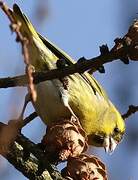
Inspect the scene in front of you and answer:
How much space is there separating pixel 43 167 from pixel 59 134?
7.1 inches

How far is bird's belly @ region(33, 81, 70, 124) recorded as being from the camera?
317cm

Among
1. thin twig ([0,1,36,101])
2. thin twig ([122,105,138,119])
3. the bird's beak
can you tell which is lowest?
the bird's beak

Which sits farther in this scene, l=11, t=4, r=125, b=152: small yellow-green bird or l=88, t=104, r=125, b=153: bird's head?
l=88, t=104, r=125, b=153: bird's head

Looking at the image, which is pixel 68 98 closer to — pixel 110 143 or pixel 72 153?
pixel 110 143

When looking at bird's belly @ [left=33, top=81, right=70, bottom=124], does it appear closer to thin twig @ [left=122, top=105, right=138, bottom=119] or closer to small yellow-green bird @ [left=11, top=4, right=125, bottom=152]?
small yellow-green bird @ [left=11, top=4, right=125, bottom=152]

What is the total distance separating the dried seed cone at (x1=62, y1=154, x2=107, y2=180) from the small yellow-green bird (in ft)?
3.68

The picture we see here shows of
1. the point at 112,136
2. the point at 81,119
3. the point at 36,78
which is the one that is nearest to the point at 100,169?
the point at 36,78

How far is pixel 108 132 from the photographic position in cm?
392

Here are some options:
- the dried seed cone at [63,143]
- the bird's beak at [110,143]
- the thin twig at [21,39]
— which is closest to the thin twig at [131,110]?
the dried seed cone at [63,143]

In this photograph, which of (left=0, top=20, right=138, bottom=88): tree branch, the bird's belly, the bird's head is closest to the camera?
(left=0, top=20, right=138, bottom=88): tree branch

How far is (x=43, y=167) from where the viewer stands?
1880mm

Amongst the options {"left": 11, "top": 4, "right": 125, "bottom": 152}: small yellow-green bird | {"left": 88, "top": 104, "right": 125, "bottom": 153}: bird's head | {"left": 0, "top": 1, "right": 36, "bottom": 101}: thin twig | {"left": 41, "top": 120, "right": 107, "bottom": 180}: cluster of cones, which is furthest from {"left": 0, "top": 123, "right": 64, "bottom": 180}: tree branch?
{"left": 88, "top": 104, "right": 125, "bottom": 153}: bird's head

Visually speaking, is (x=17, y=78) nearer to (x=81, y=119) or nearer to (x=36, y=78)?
(x=36, y=78)

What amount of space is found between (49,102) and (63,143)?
1.46 metres
